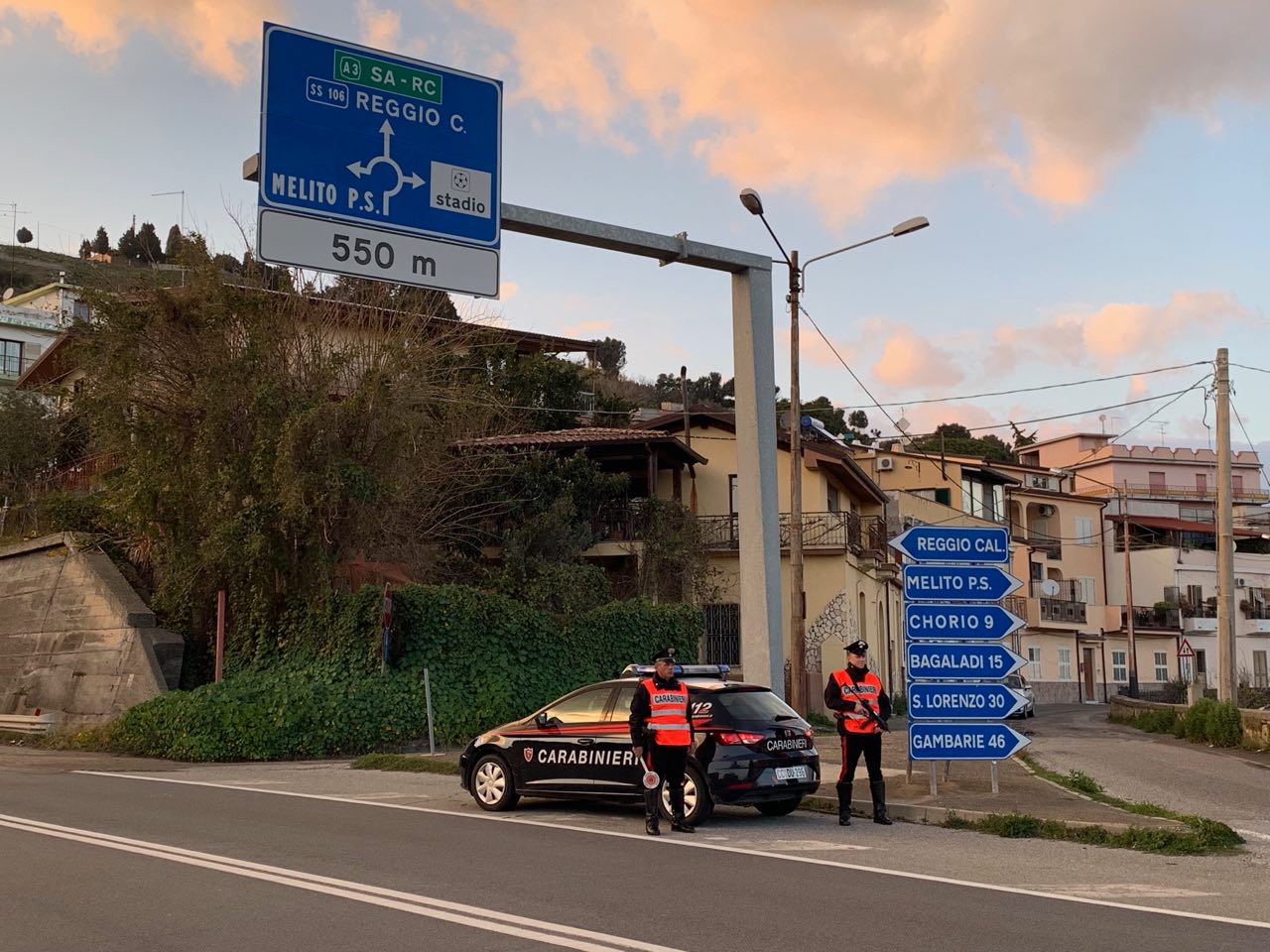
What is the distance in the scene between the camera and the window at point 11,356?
2702 inches

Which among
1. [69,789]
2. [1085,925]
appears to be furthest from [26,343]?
[1085,925]

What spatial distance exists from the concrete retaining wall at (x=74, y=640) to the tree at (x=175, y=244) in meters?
6.45

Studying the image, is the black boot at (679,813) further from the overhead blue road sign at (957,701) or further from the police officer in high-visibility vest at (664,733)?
the overhead blue road sign at (957,701)

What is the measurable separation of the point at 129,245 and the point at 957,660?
→ 434 feet

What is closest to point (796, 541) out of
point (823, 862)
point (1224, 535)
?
point (1224, 535)

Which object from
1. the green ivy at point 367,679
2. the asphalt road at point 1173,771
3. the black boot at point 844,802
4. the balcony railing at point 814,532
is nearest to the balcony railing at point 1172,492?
the balcony railing at point 814,532

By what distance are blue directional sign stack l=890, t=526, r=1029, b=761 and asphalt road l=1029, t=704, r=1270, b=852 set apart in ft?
8.64

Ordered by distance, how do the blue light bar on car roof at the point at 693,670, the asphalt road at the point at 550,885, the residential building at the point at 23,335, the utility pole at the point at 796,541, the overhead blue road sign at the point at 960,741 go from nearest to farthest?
the asphalt road at the point at 550,885, the blue light bar on car roof at the point at 693,670, the overhead blue road sign at the point at 960,741, the utility pole at the point at 796,541, the residential building at the point at 23,335

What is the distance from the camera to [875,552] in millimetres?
38438

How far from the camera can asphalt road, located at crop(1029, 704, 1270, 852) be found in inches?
576

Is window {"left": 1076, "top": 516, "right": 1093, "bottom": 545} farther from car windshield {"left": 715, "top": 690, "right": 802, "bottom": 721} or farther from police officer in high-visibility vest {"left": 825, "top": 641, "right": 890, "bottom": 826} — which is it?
car windshield {"left": 715, "top": 690, "right": 802, "bottom": 721}

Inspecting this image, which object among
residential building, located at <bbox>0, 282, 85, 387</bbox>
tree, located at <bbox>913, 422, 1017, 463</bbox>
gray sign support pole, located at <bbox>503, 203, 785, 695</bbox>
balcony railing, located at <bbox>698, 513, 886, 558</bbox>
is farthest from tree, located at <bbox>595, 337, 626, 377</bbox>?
gray sign support pole, located at <bbox>503, 203, 785, 695</bbox>

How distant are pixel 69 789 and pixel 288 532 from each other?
8.13 m

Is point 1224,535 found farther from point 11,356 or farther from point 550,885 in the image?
point 11,356
